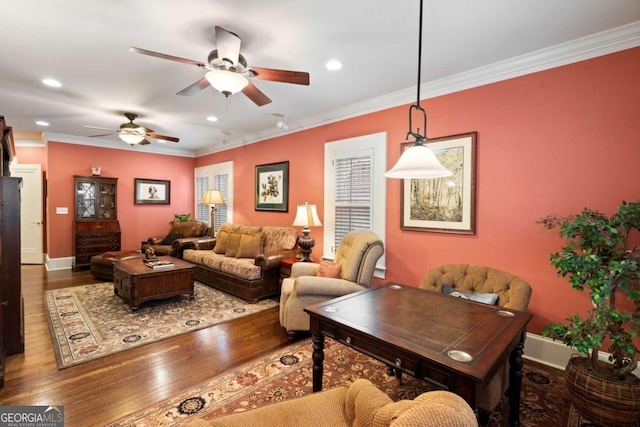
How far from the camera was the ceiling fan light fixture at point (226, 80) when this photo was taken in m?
2.27

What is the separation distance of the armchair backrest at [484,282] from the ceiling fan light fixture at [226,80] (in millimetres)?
2282

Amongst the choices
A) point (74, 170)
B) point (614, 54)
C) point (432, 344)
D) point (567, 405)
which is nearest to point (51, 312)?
point (74, 170)

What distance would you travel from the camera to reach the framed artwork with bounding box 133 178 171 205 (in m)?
6.88

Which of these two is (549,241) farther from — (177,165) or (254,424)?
(177,165)

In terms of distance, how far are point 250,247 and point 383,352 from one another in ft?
12.1

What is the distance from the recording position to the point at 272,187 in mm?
5383

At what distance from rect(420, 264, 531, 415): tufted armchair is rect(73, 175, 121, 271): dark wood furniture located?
644 cm

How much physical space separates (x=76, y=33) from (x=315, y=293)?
3.03 metres

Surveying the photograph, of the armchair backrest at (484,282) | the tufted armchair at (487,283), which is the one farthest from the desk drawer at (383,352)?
the armchair backrest at (484,282)

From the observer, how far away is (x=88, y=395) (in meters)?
2.13

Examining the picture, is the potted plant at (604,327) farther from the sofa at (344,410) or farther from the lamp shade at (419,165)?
the sofa at (344,410)

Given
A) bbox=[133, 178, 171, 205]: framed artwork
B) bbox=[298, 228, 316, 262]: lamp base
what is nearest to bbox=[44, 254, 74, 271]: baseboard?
bbox=[133, 178, 171, 205]: framed artwork

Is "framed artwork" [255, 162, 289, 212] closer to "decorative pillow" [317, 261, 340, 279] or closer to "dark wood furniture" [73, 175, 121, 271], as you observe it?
"decorative pillow" [317, 261, 340, 279]

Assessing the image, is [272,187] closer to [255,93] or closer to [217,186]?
[217,186]
